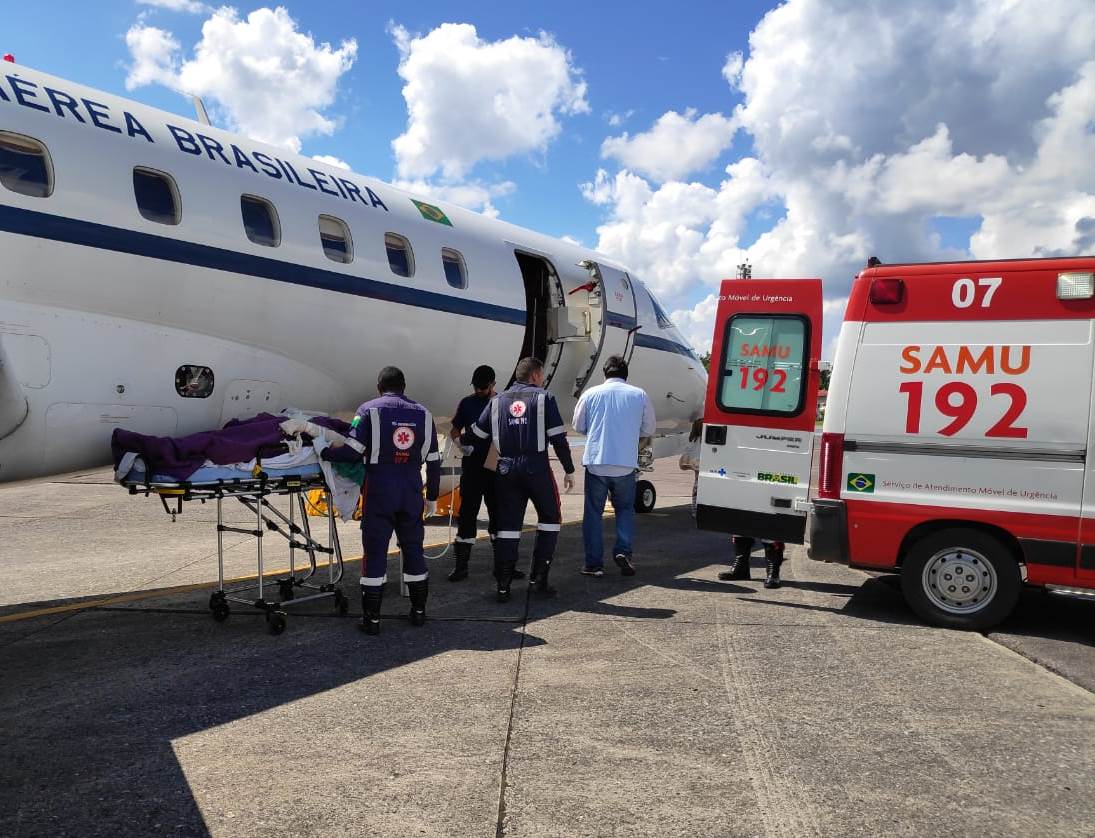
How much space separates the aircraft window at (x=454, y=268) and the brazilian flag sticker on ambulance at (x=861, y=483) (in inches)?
166

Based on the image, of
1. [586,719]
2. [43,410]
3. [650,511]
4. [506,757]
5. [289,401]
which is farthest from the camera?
[650,511]

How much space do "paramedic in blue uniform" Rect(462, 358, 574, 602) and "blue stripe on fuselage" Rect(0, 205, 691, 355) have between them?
1.56 meters

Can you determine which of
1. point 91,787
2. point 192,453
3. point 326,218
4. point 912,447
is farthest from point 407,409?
point 912,447

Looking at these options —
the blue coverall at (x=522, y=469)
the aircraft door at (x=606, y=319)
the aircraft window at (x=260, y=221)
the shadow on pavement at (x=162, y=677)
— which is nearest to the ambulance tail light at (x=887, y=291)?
the blue coverall at (x=522, y=469)

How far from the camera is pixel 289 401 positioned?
6.74m

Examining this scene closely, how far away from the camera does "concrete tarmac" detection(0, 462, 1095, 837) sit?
10.3 ft

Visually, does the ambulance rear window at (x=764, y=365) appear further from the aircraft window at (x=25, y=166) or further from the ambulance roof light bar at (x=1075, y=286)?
the aircraft window at (x=25, y=166)

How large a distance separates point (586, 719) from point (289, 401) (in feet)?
12.6

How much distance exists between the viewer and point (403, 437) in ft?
18.8

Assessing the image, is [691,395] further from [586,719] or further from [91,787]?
[91,787]

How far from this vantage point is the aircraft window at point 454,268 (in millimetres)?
8258

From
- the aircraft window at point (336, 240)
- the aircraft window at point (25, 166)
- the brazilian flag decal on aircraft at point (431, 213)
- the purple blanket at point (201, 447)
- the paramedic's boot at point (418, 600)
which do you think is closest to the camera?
the aircraft window at point (25, 166)

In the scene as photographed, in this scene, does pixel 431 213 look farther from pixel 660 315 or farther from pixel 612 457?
pixel 660 315

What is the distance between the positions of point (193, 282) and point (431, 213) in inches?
119
